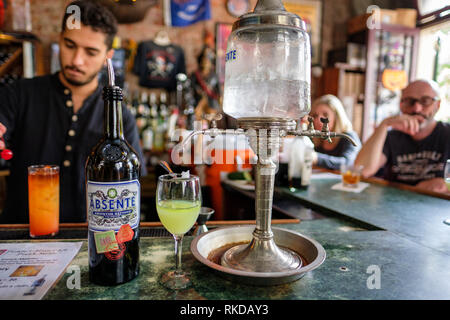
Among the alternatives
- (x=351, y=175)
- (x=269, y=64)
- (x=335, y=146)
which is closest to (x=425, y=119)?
(x=335, y=146)

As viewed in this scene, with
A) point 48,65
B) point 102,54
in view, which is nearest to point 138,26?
point 48,65

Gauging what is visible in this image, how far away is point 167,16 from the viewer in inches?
176

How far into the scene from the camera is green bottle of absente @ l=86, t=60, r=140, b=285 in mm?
724

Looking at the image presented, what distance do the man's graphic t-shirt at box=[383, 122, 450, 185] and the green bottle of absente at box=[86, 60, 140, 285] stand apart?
2345 mm

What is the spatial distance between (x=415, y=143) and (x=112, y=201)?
2.54m

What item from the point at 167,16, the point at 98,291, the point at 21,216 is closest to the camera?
the point at 98,291

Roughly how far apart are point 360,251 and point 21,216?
1655mm

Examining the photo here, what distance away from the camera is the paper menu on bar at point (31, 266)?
0.72 metres

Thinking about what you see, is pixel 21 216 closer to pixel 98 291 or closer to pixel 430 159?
pixel 98 291

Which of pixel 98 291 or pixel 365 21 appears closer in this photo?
pixel 98 291

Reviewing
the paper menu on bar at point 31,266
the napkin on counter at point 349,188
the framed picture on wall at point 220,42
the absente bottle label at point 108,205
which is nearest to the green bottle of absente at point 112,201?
the absente bottle label at point 108,205

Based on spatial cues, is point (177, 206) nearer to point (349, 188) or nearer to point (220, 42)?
point (349, 188)

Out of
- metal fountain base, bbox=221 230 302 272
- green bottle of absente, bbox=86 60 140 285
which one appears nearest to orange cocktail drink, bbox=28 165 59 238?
green bottle of absente, bbox=86 60 140 285

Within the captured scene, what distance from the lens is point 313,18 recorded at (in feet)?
16.5
